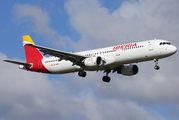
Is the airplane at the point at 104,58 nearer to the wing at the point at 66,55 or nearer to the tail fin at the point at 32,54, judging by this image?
the wing at the point at 66,55

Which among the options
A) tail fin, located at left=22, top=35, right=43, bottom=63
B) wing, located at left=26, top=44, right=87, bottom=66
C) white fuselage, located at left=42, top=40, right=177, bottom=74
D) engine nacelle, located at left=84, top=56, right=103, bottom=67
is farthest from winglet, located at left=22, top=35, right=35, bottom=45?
engine nacelle, located at left=84, top=56, right=103, bottom=67

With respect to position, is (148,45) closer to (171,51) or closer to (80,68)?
(171,51)

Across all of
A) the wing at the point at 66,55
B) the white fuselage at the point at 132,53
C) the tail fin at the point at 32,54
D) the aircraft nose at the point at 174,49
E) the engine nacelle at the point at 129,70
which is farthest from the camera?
the tail fin at the point at 32,54

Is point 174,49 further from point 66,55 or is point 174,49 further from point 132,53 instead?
point 66,55

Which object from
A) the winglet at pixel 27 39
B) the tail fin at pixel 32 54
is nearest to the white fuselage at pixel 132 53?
the tail fin at pixel 32 54

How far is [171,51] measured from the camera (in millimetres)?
47219

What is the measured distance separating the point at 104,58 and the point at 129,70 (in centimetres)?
789

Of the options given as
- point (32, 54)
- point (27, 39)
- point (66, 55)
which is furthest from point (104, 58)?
point (27, 39)

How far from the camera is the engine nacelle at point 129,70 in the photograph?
56.7 m

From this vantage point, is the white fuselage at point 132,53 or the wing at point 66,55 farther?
the wing at point 66,55

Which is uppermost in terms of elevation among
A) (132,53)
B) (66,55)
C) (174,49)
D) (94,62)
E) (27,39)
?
(27,39)

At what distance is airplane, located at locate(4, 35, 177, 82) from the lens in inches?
1887

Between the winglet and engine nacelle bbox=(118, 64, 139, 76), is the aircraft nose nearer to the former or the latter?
engine nacelle bbox=(118, 64, 139, 76)

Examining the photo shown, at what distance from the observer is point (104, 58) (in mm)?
50469
